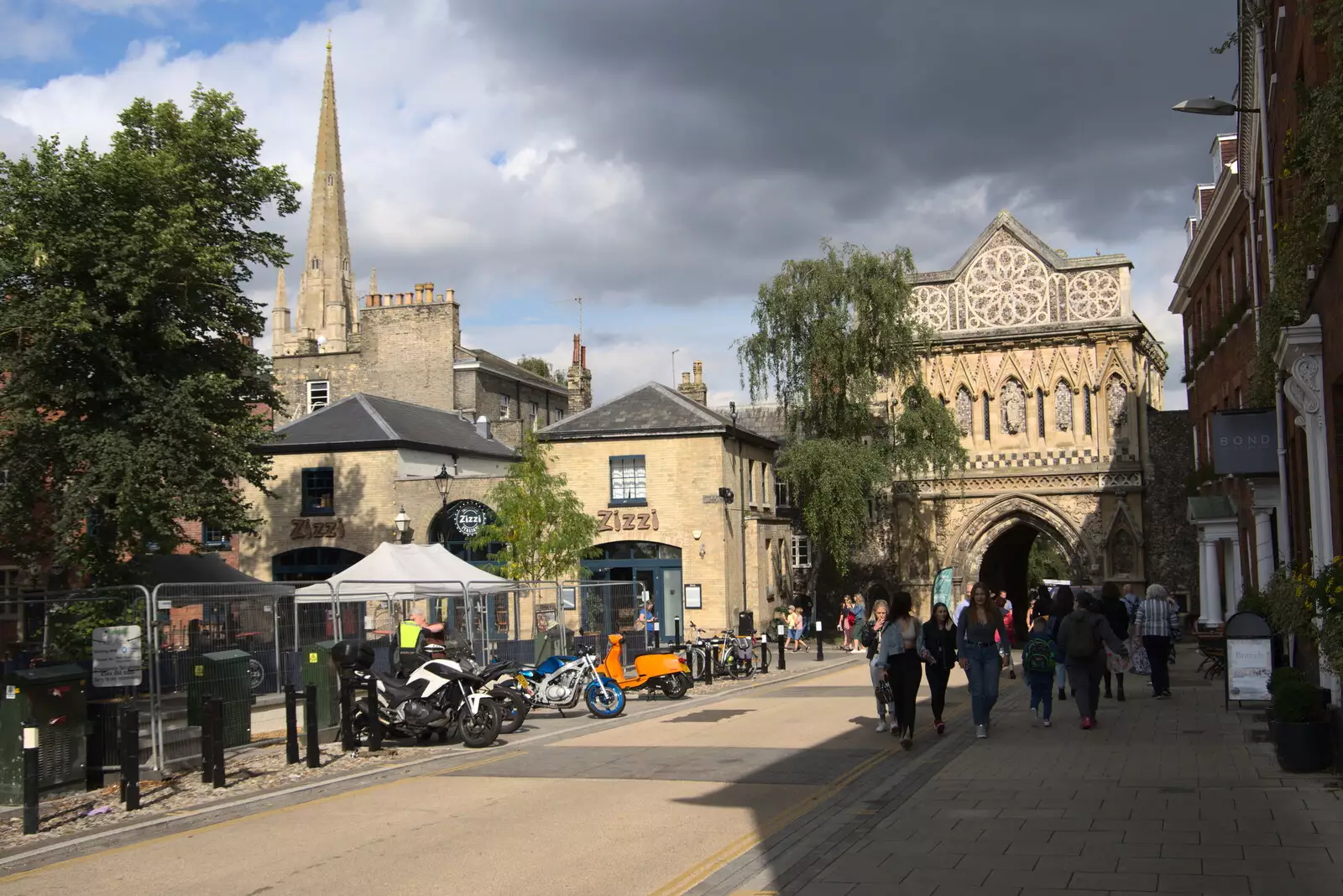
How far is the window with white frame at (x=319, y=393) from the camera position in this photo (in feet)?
167

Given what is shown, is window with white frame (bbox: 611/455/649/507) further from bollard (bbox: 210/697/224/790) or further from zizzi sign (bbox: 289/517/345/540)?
bollard (bbox: 210/697/224/790)

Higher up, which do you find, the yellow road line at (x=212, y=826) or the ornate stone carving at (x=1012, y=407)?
the ornate stone carving at (x=1012, y=407)

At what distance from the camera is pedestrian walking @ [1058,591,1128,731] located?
15.1m

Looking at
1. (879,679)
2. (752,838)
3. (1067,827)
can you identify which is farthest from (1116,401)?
(752,838)

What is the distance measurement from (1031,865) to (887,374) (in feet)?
107

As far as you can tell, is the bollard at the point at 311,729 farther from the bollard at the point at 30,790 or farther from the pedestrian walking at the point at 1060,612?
the pedestrian walking at the point at 1060,612

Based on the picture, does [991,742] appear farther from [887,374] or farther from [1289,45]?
[887,374]

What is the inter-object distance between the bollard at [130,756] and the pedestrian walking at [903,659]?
773cm

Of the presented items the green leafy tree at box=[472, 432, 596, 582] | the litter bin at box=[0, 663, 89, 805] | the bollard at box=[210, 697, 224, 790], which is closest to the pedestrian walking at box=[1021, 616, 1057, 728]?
the bollard at box=[210, 697, 224, 790]

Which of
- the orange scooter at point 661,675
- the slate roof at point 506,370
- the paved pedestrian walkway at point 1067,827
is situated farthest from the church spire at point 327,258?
the paved pedestrian walkway at point 1067,827

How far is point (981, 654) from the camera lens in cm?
1457

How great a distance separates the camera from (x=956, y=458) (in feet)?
133

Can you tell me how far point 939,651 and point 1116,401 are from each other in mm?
28953

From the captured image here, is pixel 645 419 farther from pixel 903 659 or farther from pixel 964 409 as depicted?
pixel 903 659
